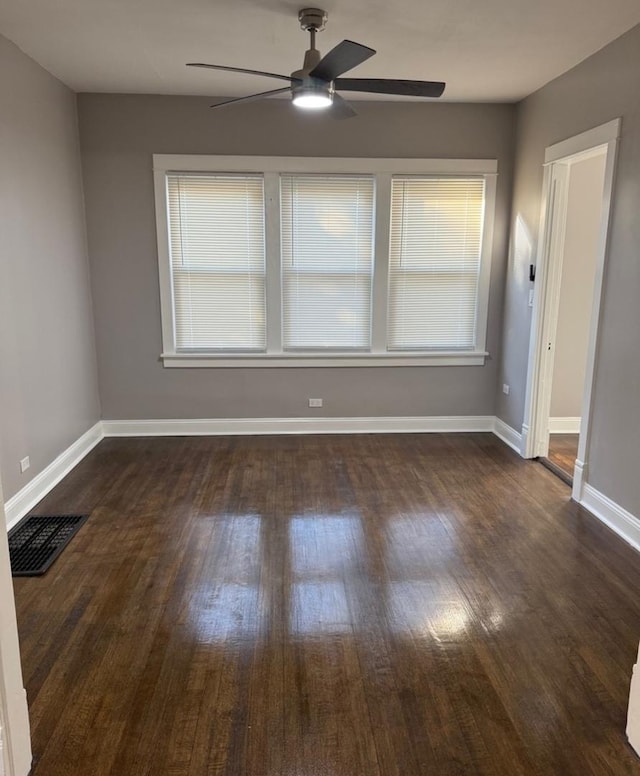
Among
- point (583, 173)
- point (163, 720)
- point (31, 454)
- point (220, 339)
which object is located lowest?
point (163, 720)

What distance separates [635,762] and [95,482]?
354 centimetres

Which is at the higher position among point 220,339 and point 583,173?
point 583,173

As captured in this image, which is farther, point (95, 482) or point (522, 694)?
point (95, 482)

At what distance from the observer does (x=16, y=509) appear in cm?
340

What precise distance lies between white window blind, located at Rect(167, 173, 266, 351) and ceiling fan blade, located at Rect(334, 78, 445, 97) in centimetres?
200

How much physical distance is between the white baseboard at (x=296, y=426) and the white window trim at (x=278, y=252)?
53cm

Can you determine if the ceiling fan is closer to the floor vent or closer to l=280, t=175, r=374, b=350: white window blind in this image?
l=280, t=175, r=374, b=350: white window blind

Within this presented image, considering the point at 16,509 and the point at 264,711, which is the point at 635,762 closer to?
the point at 264,711

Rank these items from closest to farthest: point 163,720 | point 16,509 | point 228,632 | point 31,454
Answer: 1. point 163,720
2. point 228,632
3. point 16,509
4. point 31,454

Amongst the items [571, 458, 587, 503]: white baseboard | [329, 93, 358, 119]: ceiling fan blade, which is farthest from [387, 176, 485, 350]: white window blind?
[571, 458, 587, 503]: white baseboard

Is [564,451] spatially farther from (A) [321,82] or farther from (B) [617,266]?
(A) [321,82]

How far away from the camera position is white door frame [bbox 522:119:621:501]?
3.38 m

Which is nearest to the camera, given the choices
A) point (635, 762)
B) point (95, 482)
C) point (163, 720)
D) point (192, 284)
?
point (635, 762)

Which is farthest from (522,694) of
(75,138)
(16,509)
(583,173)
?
(75,138)
